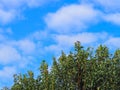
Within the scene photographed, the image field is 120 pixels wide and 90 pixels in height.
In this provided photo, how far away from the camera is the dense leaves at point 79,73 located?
66.9 m

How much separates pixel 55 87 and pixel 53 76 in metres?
→ 1.57

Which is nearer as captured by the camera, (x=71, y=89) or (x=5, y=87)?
(x=71, y=89)

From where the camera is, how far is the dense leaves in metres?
66.9

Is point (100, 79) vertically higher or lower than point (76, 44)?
lower

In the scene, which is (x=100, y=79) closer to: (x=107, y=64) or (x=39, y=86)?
(x=107, y=64)

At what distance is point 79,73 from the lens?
67812 mm

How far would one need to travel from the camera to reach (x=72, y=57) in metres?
68.9

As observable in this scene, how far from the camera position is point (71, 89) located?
219ft

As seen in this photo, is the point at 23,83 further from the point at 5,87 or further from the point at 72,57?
the point at 72,57

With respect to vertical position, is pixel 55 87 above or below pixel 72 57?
below

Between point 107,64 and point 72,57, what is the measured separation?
5.07 m

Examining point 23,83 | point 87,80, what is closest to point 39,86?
point 23,83

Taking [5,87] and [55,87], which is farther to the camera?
[5,87]

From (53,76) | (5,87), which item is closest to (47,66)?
(53,76)
